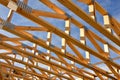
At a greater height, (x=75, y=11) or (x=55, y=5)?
(x=55, y=5)

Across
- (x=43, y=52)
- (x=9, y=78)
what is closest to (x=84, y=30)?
(x=43, y=52)

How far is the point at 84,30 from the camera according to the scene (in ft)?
26.2

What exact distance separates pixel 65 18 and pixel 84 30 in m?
1.05

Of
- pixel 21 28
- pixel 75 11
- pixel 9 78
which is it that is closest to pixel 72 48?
pixel 21 28

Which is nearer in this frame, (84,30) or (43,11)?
(43,11)

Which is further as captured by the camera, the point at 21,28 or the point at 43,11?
the point at 21,28

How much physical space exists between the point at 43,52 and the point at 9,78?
20.8ft

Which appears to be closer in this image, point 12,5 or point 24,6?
point 12,5

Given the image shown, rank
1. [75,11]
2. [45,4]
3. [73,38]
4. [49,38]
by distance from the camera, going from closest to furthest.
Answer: [75,11], [45,4], [73,38], [49,38]

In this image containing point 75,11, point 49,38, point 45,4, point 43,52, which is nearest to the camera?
point 75,11

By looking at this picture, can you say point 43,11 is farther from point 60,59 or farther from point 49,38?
point 60,59

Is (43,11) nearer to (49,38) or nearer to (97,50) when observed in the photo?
(49,38)

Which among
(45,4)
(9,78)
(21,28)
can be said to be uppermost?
(45,4)

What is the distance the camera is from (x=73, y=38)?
7.19 metres
